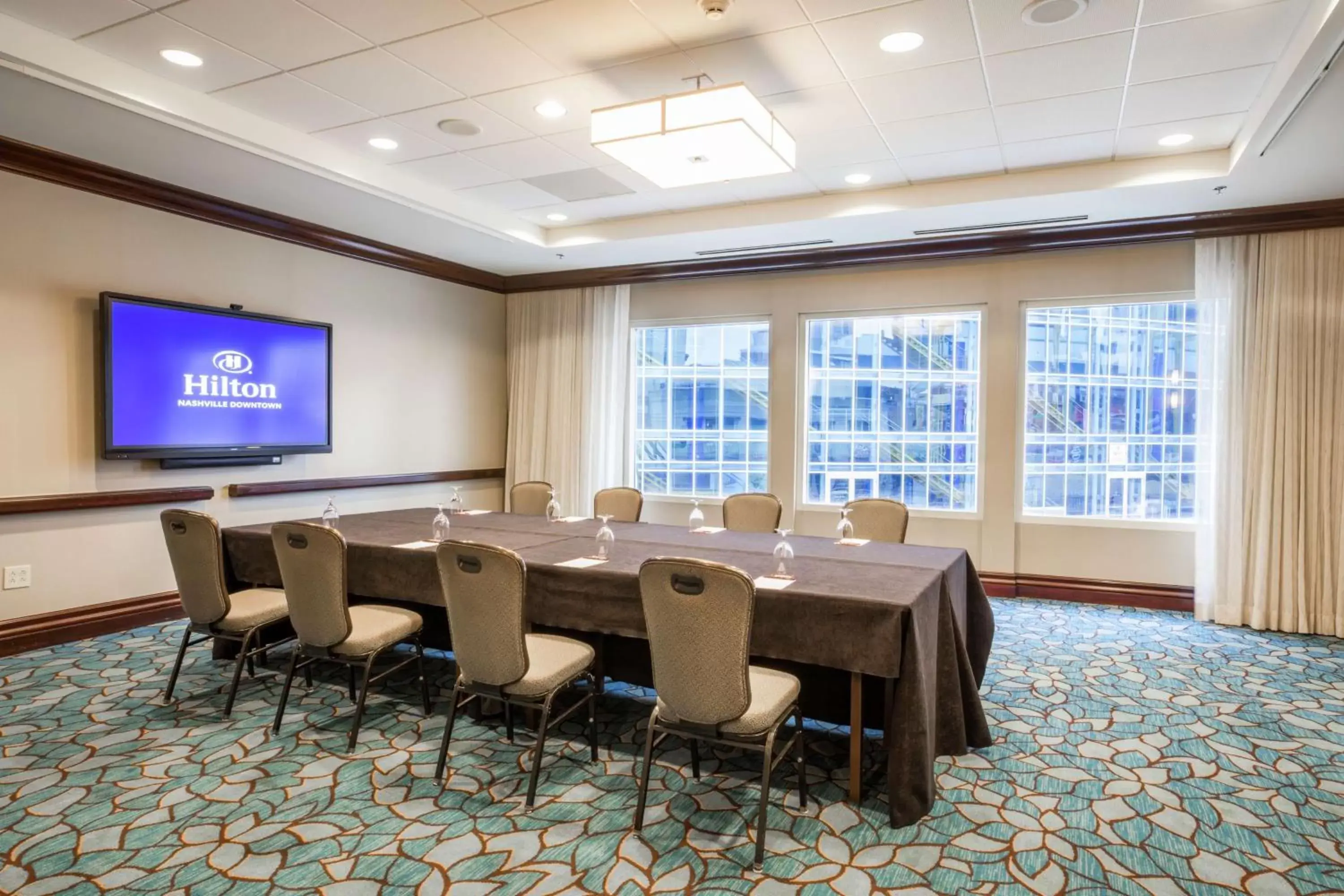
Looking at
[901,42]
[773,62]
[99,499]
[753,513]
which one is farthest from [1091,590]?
[99,499]

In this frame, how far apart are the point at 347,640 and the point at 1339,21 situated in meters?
4.65

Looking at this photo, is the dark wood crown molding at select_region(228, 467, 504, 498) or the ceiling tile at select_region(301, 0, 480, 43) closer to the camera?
the ceiling tile at select_region(301, 0, 480, 43)

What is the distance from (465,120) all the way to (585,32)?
124cm

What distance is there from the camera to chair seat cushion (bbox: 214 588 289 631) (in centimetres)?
358

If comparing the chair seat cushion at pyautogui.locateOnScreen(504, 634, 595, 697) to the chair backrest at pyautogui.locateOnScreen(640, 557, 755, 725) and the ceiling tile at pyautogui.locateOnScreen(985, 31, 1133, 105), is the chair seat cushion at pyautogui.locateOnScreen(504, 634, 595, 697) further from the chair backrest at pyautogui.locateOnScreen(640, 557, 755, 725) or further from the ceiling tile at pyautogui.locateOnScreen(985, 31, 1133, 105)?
the ceiling tile at pyautogui.locateOnScreen(985, 31, 1133, 105)

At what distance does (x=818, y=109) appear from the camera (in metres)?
4.05

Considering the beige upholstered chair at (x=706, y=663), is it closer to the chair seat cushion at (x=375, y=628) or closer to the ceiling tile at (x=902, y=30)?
→ the chair seat cushion at (x=375, y=628)

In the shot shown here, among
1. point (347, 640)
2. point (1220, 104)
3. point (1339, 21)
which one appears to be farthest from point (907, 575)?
point (1220, 104)

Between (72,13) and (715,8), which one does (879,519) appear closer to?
(715,8)

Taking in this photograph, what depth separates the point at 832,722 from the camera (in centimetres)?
329

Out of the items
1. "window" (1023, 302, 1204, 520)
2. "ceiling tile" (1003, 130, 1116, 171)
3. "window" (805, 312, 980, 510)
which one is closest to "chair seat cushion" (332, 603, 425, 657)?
"window" (805, 312, 980, 510)

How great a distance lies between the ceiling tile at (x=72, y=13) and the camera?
10.2 ft

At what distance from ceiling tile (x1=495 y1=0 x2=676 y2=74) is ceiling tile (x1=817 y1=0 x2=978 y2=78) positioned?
79cm

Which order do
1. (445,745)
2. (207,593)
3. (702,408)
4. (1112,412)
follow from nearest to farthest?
(445,745) < (207,593) < (1112,412) < (702,408)
